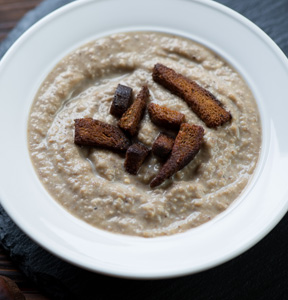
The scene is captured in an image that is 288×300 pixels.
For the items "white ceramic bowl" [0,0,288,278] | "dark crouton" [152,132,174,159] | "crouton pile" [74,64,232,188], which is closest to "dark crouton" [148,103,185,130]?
"crouton pile" [74,64,232,188]

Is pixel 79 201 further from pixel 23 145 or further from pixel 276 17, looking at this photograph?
pixel 276 17

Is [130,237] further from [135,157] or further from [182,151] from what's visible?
[182,151]

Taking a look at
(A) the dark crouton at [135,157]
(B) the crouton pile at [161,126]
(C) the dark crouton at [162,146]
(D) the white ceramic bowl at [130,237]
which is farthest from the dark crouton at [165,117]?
(D) the white ceramic bowl at [130,237]

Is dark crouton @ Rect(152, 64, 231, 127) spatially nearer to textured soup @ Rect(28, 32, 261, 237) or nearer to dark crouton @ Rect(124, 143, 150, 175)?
textured soup @ Rect(28, 32, 261, 237)

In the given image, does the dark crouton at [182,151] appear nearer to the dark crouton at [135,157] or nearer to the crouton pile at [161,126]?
the crouton pile at [161,126]

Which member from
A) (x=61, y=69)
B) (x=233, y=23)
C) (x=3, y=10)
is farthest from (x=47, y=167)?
(x=3, y=10)

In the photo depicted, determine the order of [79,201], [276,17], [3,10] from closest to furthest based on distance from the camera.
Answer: [79,201], [276,17], [3,10]
